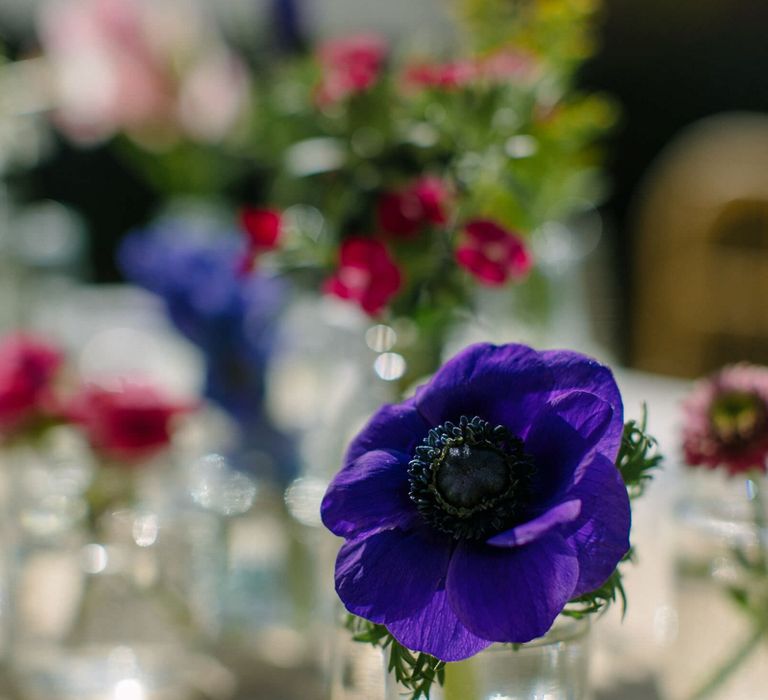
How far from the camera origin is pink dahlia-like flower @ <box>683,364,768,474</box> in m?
0.40

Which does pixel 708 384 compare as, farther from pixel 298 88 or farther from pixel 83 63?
pixel 83 63

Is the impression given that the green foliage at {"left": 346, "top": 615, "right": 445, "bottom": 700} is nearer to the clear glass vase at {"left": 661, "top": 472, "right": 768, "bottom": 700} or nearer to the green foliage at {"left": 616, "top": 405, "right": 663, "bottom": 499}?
the green foliage at {"left": 616, "top": 405, "right": 663, "bottom": 499}

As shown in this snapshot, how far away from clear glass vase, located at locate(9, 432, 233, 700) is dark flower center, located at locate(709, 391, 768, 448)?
31cm

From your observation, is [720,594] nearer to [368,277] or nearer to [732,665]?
[732,665]

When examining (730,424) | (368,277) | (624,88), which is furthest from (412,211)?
(624,88)

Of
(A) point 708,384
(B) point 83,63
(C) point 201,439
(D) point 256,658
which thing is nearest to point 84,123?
(B) point 83,63

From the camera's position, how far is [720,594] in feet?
1.59

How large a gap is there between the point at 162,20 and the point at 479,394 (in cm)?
85

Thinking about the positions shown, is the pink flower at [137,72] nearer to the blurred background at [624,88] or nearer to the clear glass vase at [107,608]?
the clear glass vase at [107,608]

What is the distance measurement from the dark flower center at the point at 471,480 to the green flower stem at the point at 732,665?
0.20 metres

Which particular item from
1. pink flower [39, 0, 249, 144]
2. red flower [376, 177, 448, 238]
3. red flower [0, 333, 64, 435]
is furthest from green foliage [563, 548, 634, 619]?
pink flower [39, 0, 249, 144]

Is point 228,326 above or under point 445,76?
under

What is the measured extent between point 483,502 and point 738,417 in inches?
6.4

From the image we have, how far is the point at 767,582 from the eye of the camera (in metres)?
0.44
